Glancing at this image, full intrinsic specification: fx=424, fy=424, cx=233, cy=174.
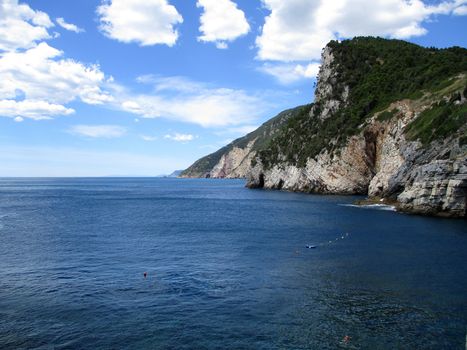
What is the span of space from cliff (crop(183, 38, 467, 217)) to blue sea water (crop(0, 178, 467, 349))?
14.6 metres

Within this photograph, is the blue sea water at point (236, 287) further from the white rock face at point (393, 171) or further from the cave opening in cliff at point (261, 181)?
the cave opening in cliff at point (261, 181)

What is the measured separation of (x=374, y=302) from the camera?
2956 cm

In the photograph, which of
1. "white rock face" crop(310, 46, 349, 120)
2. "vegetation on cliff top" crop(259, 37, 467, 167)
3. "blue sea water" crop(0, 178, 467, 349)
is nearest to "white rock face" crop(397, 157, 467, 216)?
"blue sea water" crop(0, 178, 467, 349)

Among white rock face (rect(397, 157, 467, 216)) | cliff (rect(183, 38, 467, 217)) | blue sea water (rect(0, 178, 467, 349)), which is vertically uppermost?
cliff (rect(183, 38, 467, 217))

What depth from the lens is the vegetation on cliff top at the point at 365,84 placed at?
119125 millimetres

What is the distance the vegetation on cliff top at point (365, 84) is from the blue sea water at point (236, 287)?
56.8m

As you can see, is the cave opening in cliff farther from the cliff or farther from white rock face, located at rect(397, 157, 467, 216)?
white rock face, located at rect(397, 157, 467, 216)

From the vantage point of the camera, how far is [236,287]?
3341 cm

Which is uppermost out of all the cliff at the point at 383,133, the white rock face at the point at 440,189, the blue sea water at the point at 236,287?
the cliff at the point at 383,133

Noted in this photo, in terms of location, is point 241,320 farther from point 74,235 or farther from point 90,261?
point 74,235

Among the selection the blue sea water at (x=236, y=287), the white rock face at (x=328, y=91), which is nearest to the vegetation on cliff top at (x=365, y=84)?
the white rock face at (x=328, y=91)

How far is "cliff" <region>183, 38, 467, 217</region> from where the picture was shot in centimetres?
7306

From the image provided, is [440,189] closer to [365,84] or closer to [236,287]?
[236,287]

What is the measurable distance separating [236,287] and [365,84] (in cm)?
12009
